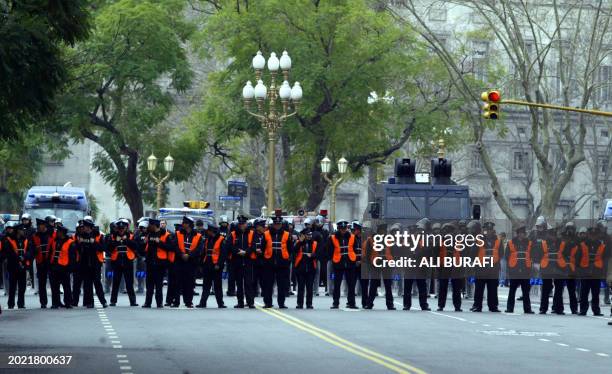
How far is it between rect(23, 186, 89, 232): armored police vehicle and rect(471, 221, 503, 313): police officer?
59.4 ft

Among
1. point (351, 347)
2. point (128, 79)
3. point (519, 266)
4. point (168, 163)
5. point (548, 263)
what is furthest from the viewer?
point (168, 163)

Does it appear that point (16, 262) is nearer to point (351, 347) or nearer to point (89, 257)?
point (89, 257)

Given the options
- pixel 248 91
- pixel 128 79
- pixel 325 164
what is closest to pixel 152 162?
pixel 128 79

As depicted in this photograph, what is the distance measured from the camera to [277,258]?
34344mm

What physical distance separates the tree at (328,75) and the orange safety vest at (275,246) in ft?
67.4

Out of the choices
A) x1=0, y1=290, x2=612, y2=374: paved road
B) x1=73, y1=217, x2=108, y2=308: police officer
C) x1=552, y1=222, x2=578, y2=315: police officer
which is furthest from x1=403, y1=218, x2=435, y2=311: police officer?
x1=73, y1=217, x2=108, y2=308: police officer

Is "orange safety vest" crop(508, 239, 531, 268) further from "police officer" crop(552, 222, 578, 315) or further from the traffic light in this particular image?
the traffic light

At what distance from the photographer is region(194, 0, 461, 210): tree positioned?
5534 cm

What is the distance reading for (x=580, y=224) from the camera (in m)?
36.8

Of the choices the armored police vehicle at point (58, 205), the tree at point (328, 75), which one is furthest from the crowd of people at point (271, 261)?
the tree at point (328, 75)

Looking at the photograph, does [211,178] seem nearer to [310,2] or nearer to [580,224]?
[310,2]

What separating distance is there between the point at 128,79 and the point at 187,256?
20935 mm

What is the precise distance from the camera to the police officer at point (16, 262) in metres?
33.6

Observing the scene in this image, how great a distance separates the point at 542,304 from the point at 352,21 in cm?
2270
